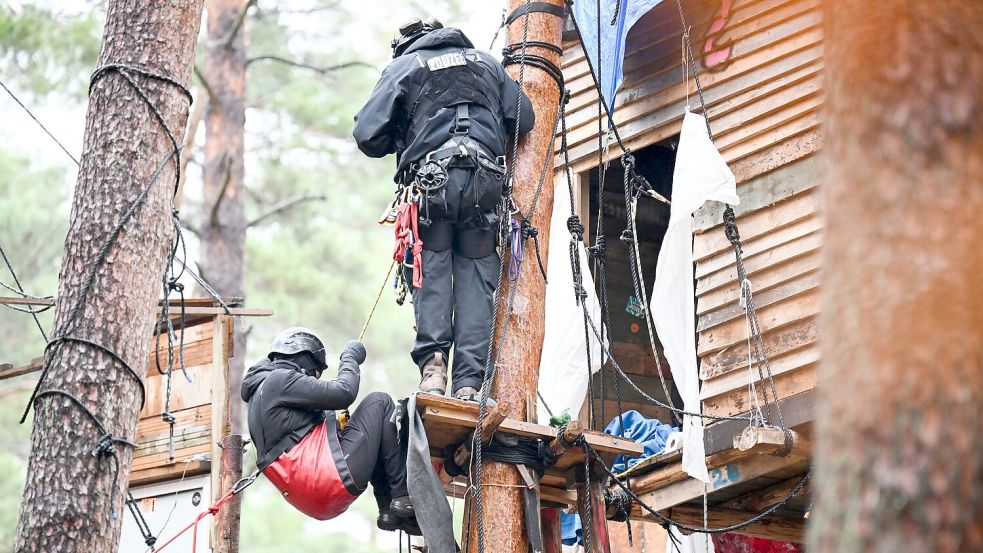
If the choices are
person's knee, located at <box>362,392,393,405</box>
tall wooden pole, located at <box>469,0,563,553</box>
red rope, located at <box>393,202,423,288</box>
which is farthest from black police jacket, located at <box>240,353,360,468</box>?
tall wooden pole, located at <box>469,0,563,553</box>

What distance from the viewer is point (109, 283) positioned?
20.7 feet

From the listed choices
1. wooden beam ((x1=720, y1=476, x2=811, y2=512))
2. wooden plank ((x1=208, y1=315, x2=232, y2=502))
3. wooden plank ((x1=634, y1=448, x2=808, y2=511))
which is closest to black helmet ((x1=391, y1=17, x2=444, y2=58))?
wooden plank ((x1=208, y1=315, x2=232, y2=502))

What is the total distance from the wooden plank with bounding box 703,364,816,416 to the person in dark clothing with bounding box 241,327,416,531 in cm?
261

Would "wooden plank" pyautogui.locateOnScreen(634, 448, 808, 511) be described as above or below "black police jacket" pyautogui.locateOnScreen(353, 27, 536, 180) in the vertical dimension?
below

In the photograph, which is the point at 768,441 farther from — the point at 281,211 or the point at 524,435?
the point at 281,211

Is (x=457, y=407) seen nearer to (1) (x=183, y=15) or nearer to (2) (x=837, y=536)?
(1) (x=183, y=15)

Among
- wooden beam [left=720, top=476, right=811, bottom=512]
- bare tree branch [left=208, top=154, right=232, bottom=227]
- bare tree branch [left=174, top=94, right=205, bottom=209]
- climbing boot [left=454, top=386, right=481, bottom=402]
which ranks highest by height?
bare tree branch [left=174, top=94, right=205, bottom=209]

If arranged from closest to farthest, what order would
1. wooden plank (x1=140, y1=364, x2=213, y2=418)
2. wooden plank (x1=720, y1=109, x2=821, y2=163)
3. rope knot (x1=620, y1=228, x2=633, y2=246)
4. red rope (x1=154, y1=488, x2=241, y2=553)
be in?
red rope (x1=154, y1=488, x2=241, y2=553) < wooden plank (x1=720, y1=109, x2=821, y2=163) < wooden plank (x1=140, y1=364, x2=213, y2=418) < rope knot (x1=620, y1=228, x2=633, y2=246)

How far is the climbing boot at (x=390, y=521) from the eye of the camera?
731 centimetres

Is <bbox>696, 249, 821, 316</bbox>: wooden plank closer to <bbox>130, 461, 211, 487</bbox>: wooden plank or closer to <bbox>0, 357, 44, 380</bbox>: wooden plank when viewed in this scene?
<bbox>130, 461, 211, 487</bbox>: wooden plank

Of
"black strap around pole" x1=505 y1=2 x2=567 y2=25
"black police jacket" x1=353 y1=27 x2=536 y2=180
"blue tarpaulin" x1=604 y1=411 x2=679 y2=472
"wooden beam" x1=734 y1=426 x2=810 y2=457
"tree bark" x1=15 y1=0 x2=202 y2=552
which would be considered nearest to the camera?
"tree bark" x1=15 y1=0 x2=202 y2=552

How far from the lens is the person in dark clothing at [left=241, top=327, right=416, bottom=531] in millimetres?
7352

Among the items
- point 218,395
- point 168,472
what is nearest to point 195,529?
point 168,472

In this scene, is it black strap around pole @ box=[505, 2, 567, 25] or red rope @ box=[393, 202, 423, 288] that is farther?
black strap around pole @ box=[505, 2, 567, 25]
